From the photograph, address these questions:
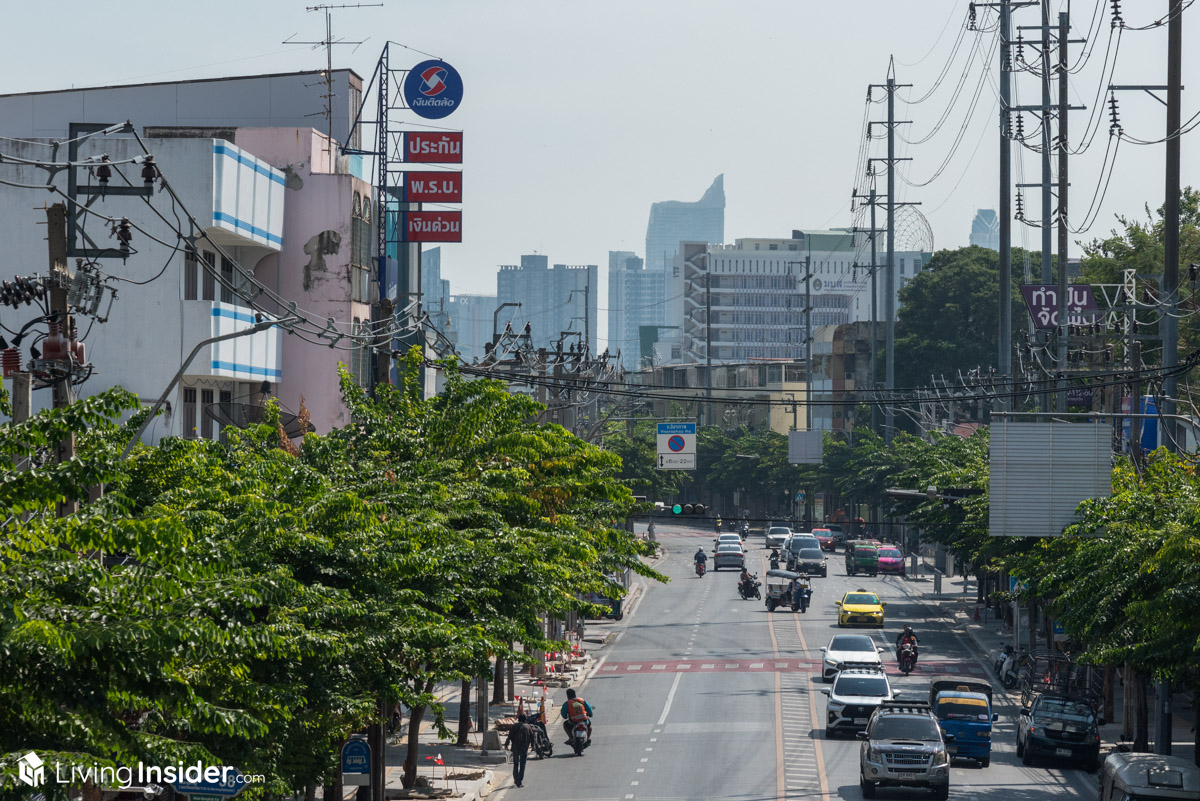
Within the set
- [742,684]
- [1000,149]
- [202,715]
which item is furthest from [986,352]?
[202,715]

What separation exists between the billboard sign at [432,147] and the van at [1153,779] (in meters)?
29.0

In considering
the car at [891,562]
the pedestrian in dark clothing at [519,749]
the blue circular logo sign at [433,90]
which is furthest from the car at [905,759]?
the car at [891,562]

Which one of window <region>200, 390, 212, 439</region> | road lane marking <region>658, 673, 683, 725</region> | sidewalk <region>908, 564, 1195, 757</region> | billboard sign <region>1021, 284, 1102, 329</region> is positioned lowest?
sidewalk <region>908, 564, 1195, 757</region>

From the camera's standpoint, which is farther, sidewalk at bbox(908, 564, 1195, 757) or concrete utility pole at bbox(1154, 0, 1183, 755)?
sidewalk at bbox(908, 564, 1195, 757)

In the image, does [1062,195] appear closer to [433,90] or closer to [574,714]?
[433,90]

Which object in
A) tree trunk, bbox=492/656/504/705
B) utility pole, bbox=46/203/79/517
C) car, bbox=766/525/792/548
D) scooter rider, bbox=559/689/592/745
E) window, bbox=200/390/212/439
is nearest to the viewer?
utility pole, bbox=46/203/79/517

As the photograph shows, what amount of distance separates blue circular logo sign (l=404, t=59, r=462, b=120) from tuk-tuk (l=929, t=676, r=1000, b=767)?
24.5m

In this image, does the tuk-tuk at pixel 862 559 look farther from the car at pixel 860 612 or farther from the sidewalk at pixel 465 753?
the sidewalk at pixel 465 753

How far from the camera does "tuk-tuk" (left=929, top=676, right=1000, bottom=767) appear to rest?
115 feet

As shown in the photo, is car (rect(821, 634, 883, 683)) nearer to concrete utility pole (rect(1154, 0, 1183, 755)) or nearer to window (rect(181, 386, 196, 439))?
A: concrete utility pole (rect(1154, 0, 1183, 755))

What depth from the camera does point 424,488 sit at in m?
25.3

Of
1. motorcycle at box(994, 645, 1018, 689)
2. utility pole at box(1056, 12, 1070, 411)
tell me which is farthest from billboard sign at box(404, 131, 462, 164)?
motorcycle at box(994, 645, 1018, 689)

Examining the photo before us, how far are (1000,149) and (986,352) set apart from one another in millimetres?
58377

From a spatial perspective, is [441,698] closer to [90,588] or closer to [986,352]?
[90,588]
